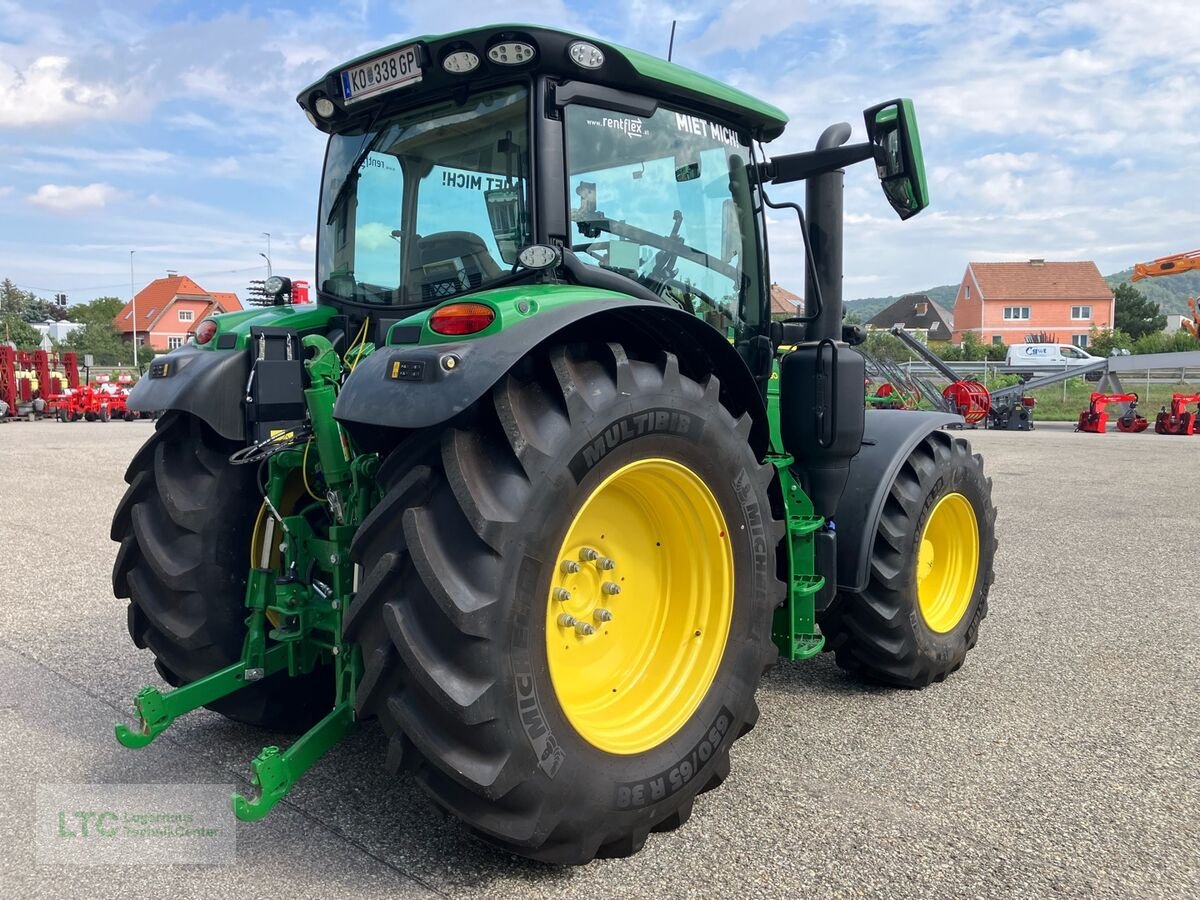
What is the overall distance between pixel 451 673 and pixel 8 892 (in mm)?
1367

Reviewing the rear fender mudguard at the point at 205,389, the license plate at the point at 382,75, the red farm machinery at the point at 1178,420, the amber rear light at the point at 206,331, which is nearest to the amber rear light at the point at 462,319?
the license plate at the point at 382,75

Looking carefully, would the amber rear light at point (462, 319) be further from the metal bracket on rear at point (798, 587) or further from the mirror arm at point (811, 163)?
the mirror arm at point (811, 163)

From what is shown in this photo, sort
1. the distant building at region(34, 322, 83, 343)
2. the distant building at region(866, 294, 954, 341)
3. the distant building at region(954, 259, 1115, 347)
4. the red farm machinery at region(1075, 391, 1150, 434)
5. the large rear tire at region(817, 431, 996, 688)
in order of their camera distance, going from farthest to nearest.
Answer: the distant building at region(866, 294, 954, 341), the distant building at region(954, 259, 1115, 347), the distant building at region(34, 322, 83, 343), the red farm machinery at region(1075, 391, 1150, 434), the large rear tire at region(817, 431, 996, 688)

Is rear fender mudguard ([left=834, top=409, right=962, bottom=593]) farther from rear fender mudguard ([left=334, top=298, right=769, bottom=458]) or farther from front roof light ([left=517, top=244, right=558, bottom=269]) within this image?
front roof light ([left=517, top=244, right=558, bottom=269])

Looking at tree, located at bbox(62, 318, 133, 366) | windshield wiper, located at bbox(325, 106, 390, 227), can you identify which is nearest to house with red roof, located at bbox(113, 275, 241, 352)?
tree, located at bbox(62, 318, 133, 366)

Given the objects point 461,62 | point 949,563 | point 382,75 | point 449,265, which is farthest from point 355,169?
point 949,563

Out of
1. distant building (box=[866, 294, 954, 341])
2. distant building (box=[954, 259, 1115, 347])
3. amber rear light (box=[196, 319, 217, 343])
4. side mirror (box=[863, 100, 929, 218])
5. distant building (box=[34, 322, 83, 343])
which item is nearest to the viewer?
side mirror (box=[863, 100, 929, 218])

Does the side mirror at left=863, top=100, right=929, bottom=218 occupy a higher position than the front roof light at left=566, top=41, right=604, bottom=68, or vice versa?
the front roof light at left=566, top=41, right=604, bottom=68

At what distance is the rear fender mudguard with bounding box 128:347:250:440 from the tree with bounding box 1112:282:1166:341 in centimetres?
6780

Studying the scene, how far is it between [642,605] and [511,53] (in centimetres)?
182

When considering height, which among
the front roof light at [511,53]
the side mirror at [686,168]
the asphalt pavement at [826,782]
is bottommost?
the asphalt pavement at [826,782]

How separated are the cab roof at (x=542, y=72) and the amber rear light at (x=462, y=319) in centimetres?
94

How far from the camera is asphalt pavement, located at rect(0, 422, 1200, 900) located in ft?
8.62

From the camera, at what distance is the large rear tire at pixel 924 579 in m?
4.09
